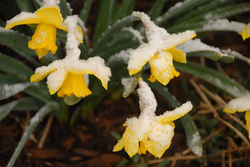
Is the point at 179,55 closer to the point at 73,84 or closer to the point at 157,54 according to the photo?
the point at 157,54

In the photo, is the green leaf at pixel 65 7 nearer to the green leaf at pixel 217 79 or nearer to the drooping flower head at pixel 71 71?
the drooping flower head at pixel 71 71

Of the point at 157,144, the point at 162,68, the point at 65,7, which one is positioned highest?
the point at 65,7

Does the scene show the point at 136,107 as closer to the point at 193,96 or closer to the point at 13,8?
the point at 193,96

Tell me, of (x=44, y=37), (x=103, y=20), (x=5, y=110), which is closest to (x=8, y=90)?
(x=5, y=110)

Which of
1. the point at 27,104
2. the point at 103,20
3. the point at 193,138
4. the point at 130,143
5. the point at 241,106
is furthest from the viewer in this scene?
the point at 103,20

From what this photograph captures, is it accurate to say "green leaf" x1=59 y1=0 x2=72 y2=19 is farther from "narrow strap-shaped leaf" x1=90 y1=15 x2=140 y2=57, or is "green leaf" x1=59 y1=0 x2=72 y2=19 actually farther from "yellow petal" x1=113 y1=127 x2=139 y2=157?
"yellow petal" x1=113 y1=127 x2=139 y2=157

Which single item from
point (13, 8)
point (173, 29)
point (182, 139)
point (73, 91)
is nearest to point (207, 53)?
point (173, 29)

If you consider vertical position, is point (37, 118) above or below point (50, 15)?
below
